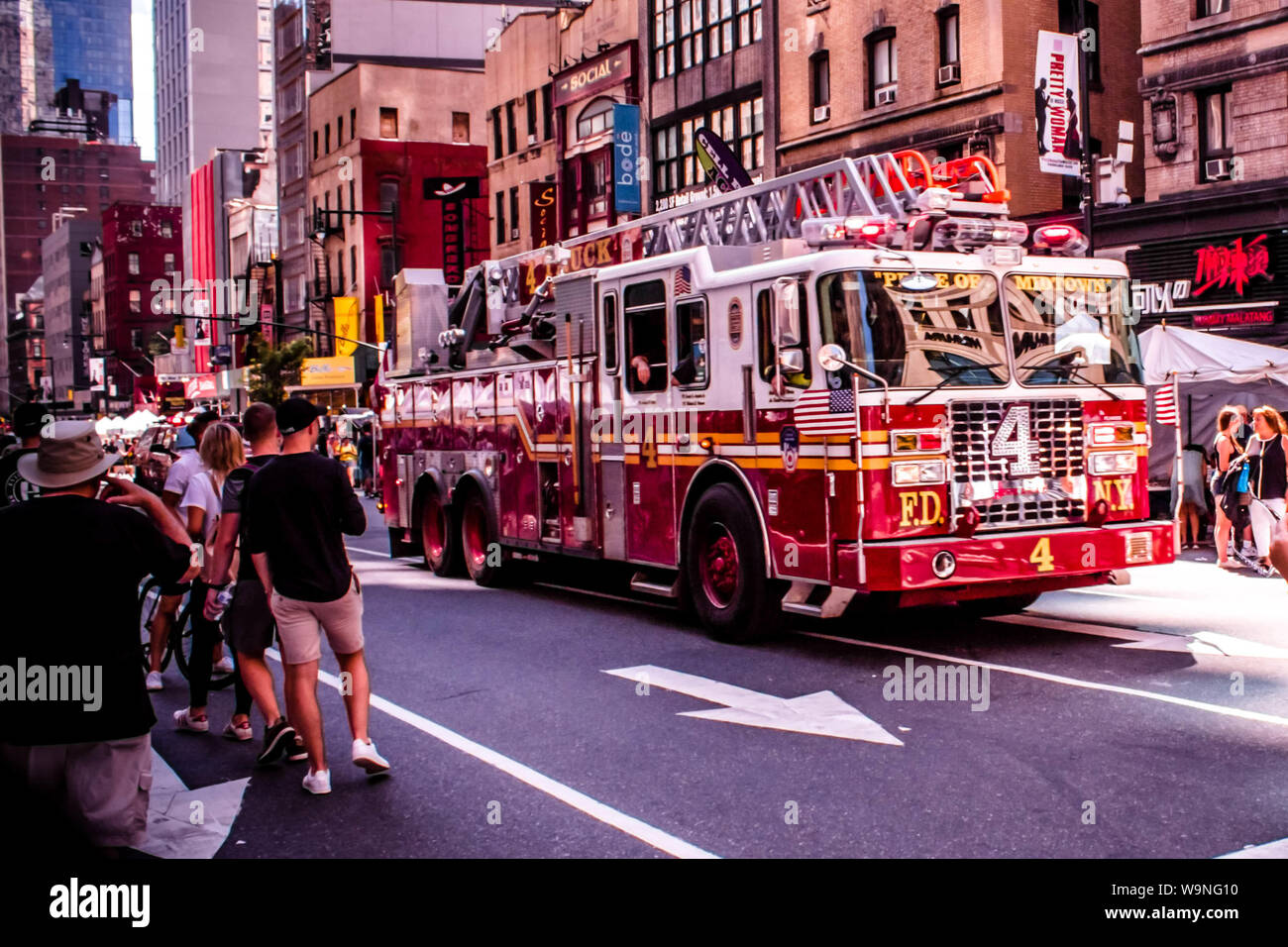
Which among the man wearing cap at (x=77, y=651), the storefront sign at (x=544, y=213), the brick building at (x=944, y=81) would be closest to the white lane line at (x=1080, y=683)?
the man wearing cap at (x=77, y=651)

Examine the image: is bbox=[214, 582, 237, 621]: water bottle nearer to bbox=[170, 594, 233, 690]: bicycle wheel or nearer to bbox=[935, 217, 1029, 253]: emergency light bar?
bbox=[170, 594, 233, 690]: bicycle wheel

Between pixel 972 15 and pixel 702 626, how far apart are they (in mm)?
21885

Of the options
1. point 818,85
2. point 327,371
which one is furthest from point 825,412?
point 327,371

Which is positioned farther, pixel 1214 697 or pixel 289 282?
pixel 289 282

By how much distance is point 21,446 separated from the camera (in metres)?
10.9

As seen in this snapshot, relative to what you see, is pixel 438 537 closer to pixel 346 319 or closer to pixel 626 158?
pixel 626 158

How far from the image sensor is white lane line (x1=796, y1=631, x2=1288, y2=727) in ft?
27.5

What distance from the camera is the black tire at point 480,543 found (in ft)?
51.4

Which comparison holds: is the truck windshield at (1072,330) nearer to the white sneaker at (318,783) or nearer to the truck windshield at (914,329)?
the truck windshield at (914,329)

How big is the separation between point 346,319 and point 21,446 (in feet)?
193

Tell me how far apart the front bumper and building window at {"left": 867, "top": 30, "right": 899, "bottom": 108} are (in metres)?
Result: 23.1

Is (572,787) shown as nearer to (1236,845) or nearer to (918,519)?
(1236,845)
